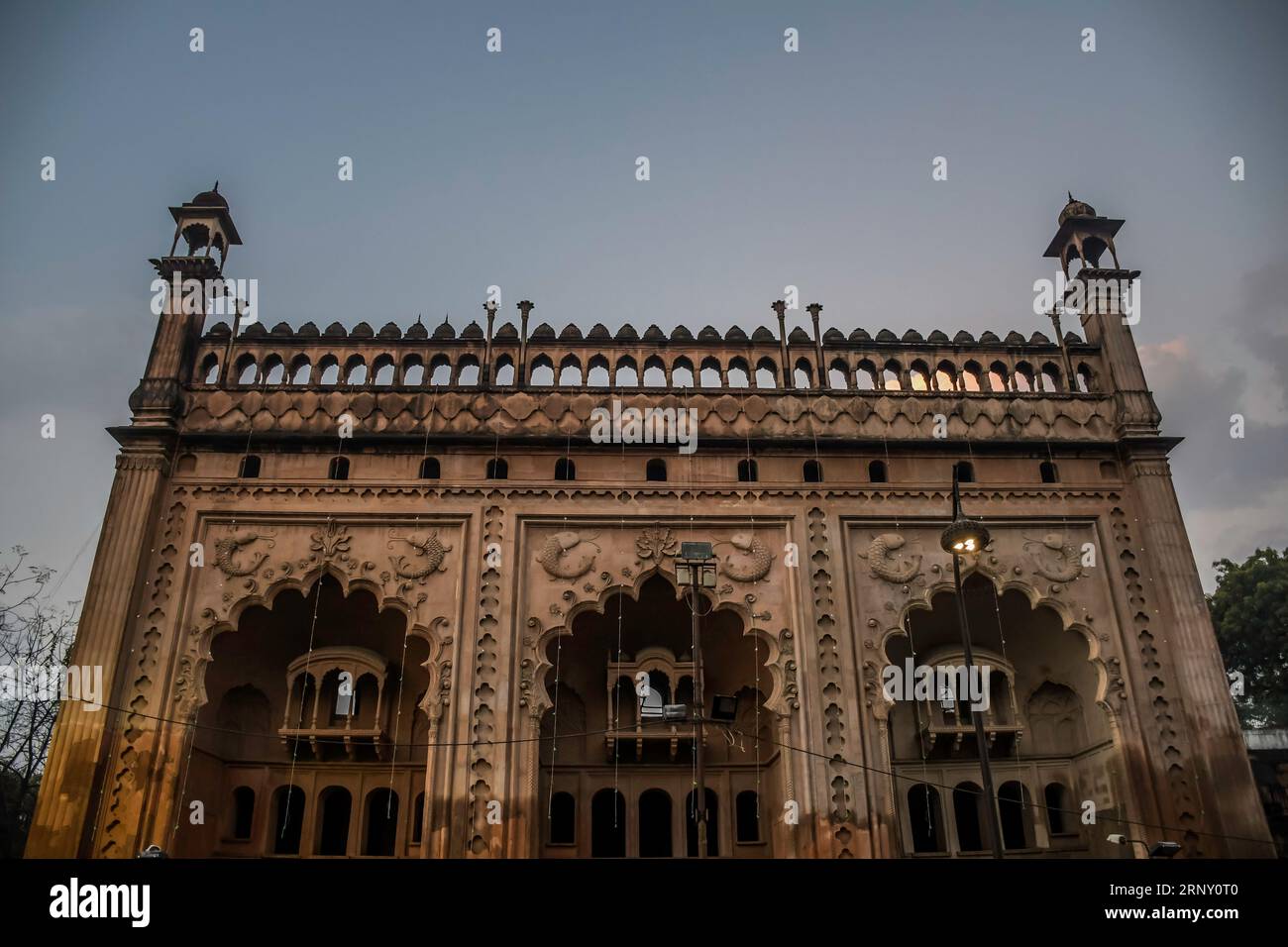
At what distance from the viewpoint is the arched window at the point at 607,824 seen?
77.0ft

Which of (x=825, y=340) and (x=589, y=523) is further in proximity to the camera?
(x=825, y=340)

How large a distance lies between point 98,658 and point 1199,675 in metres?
24.7

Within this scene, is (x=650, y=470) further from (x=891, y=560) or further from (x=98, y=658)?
(x=98, y=658)

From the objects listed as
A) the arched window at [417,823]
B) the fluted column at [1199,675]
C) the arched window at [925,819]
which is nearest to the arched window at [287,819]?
the arched window at [417,823]

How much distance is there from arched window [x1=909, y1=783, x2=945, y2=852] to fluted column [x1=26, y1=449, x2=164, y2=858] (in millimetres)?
18745

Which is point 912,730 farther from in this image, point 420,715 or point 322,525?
point 322,525

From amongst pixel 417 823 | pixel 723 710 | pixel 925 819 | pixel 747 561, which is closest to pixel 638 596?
pixel 747 561

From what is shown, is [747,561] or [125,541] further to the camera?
[747,561]

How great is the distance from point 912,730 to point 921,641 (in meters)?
2.27

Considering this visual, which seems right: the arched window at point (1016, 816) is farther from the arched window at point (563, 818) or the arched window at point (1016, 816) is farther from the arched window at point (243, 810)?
the arched window at point (243, 810)

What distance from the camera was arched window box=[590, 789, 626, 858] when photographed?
77.0 feet

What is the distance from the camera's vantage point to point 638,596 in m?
22.1

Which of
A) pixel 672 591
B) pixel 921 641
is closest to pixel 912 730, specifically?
pixel 921 641

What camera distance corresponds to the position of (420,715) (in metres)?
24.6
